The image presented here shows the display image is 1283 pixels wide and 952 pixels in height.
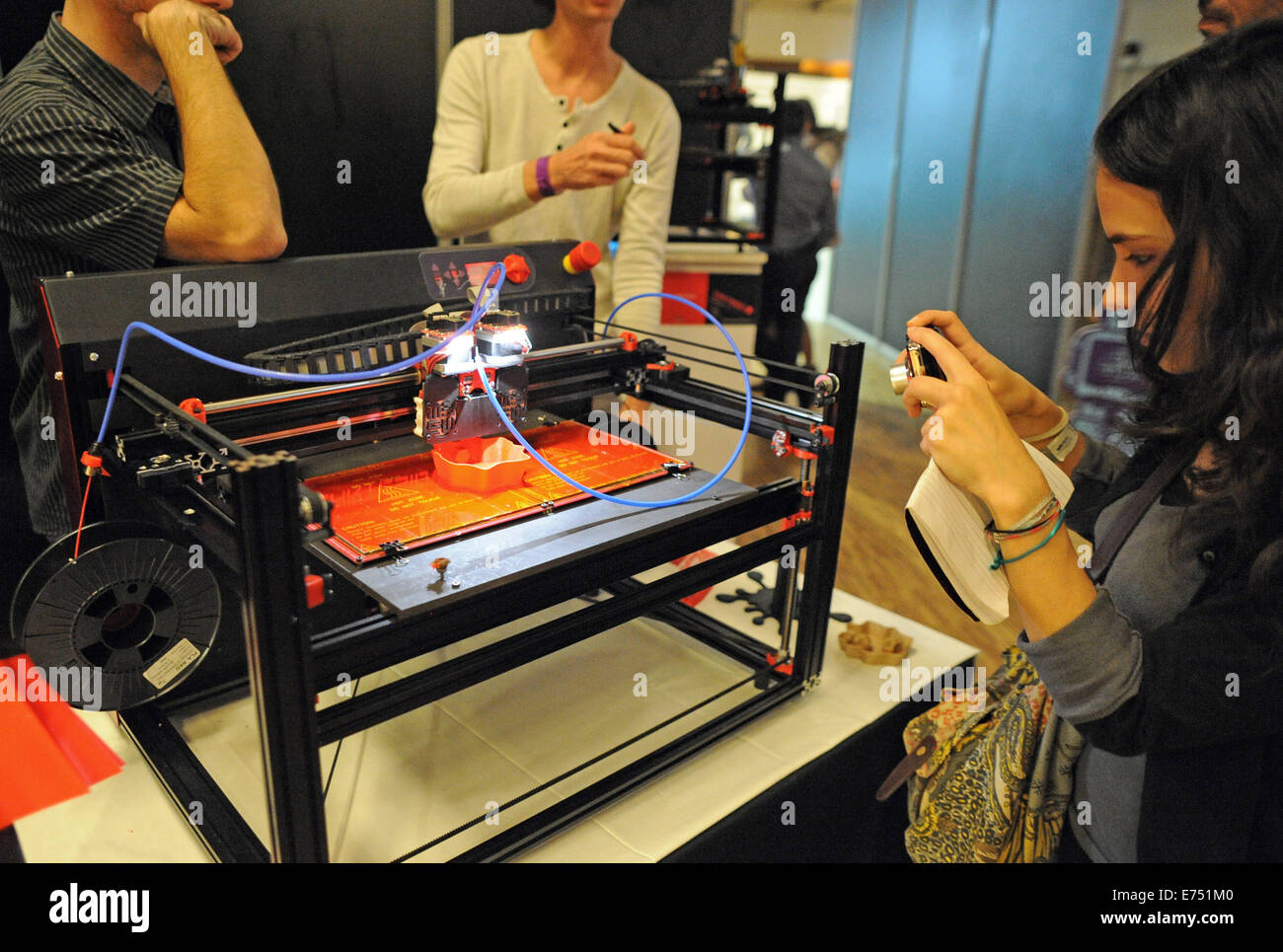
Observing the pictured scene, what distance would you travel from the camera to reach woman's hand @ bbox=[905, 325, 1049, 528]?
874mm

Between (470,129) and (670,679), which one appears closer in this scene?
(670,679)

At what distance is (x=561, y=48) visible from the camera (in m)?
1.85

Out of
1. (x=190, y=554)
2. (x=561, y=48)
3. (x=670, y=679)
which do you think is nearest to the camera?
(x=190, y=554)

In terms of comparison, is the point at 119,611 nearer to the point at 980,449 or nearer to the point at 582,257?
the point at 582,257

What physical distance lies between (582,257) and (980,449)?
0.73 metres

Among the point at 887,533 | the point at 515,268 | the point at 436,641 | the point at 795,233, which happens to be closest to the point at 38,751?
the point at 436,641

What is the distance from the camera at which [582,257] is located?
139 centimetres

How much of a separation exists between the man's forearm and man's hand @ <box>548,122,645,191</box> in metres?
0.53

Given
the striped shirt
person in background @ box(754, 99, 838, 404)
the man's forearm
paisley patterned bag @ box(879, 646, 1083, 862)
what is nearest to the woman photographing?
paisley patterned bag @ box(879, 646, 1083, 862)

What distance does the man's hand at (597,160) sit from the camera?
Result: 4.92 feet

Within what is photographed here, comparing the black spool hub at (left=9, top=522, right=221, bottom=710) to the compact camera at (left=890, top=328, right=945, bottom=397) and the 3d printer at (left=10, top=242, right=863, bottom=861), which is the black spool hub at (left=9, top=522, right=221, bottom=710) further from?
the compact camera at (left=890, top=328, right=945, bottom=397)
